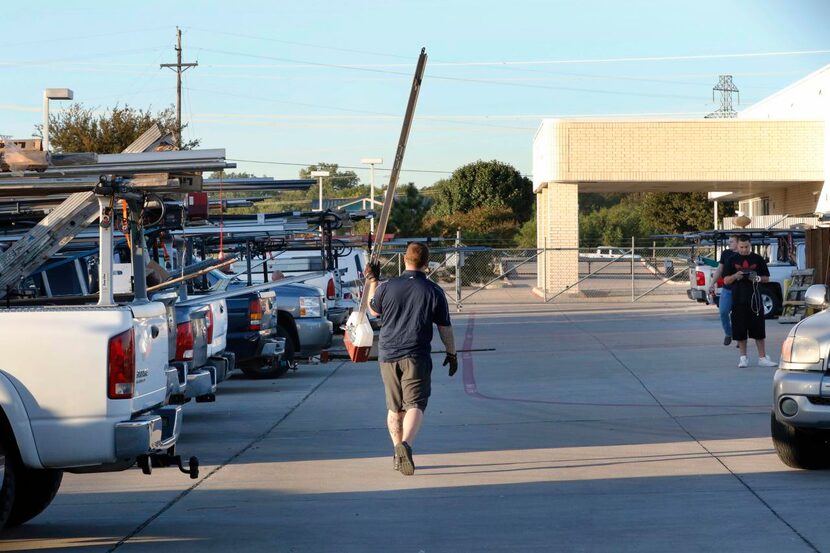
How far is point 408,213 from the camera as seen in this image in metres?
49.5

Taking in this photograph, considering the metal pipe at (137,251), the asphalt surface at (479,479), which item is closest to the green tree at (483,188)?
the asphalt surface at (479,479)

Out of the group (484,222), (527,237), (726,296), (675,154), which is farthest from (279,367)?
(484,222)

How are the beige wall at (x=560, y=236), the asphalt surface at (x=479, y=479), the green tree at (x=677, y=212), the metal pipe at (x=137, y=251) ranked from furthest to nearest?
the green tree at (x=677, y=212) < the beige wall at (x=560, y=236) < the metal pipe at (x=137, y=251) < the asphalt surface at (x=479, y=479)

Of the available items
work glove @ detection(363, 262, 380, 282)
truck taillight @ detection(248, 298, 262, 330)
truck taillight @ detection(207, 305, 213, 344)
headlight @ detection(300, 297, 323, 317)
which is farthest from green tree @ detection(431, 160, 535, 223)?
work glove @ detection(363, 262, 380, 282)

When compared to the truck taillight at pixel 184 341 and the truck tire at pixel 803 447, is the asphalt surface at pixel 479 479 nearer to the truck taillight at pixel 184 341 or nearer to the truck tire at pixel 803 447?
the truck tire at pixel 803 447

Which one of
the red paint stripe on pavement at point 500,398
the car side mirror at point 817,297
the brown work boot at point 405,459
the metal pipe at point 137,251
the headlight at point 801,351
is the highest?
the metal pipe at point 137,251

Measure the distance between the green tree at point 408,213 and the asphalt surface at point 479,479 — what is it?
32076mm


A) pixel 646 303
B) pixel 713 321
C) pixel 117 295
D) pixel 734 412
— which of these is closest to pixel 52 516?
pixel 117 295

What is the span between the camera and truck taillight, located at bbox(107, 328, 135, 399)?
7.04 metres

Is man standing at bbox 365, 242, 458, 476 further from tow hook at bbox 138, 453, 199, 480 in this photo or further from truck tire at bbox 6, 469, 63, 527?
truck tire at bbox 6, 469, 63, 527

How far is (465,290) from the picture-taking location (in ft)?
149

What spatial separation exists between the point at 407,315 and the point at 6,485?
374cm

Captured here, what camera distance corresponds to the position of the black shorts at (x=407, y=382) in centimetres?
981

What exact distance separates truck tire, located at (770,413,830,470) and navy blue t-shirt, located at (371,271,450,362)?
9.00 feet
